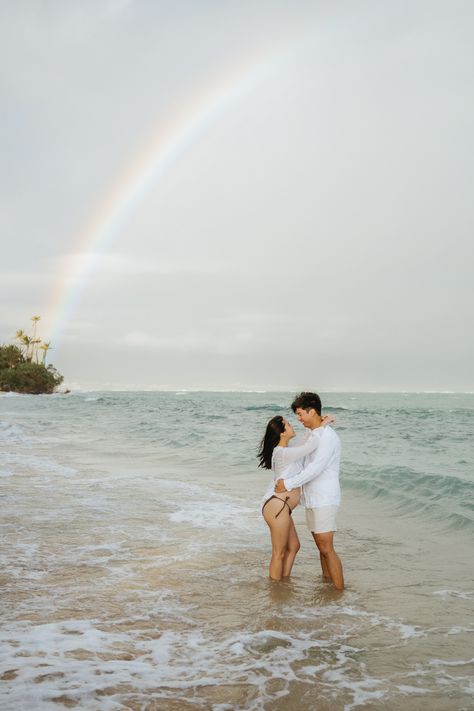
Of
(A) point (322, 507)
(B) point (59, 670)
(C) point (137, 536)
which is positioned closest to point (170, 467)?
(C) point (137, 536)

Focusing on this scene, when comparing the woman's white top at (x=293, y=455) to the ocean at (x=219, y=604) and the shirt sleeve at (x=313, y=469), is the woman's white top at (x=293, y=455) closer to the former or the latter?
the shirt sleeve at (x=313, y=469)

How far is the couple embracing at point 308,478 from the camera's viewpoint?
6.98 meters

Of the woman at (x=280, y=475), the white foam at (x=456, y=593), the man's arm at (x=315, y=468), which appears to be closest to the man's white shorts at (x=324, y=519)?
the woman at (x=280, y=475)

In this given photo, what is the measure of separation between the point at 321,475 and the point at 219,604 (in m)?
1.78

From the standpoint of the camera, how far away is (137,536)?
9.75 m

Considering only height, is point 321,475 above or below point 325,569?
above

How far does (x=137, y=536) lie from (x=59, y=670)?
5088 millimetres

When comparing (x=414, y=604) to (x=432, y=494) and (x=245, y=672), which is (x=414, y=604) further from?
(x=432, y=494)

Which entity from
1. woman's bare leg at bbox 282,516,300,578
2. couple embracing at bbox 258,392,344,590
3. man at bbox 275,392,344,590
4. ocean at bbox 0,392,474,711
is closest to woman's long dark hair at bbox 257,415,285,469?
couple embracing at bbox 258,392,344,590

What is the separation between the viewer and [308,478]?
6.91m

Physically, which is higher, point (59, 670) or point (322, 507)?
point (322, 507)

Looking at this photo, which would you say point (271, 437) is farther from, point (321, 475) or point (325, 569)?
point (325, 569)

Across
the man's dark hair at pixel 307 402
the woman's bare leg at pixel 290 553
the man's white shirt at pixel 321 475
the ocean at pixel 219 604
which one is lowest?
the ocean at pixel 219 604

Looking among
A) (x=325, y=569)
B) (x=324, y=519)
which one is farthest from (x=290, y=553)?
(x=324, y=519)
